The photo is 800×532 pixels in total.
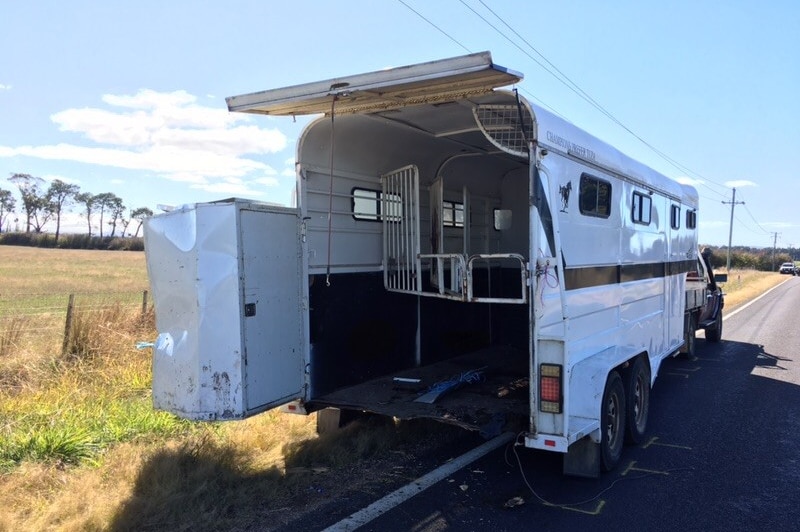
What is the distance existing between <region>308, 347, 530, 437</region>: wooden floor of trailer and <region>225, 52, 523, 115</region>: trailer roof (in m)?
2.52

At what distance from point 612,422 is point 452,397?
4.67 ft

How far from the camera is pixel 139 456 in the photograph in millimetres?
4938

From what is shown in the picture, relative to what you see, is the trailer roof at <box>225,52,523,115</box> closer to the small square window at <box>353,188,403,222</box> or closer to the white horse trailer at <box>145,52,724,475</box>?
the white horse trailer at <box>145,52,724,475</box>

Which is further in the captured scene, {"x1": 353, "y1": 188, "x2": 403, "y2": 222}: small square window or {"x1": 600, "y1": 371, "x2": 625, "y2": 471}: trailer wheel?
{"x1": 353, "y1": 188, "x2": 403, "y2": 222}: small square window

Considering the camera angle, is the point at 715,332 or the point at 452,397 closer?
the point at 452,397

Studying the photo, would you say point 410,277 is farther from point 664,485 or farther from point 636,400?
point 664,485

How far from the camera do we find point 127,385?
24.2 feet

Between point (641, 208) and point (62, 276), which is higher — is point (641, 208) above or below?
above

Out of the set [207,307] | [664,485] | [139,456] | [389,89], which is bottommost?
[664,485]

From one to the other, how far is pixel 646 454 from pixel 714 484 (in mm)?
788

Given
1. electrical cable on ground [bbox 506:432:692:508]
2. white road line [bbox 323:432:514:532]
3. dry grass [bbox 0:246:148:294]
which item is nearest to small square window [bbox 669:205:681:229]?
electrical cable on ground [bbox 506:432:692:508]

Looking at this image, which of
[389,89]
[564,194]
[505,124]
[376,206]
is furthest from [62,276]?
[564,194]

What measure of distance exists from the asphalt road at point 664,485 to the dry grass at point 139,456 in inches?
32.4

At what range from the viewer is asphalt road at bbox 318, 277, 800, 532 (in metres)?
4.23
